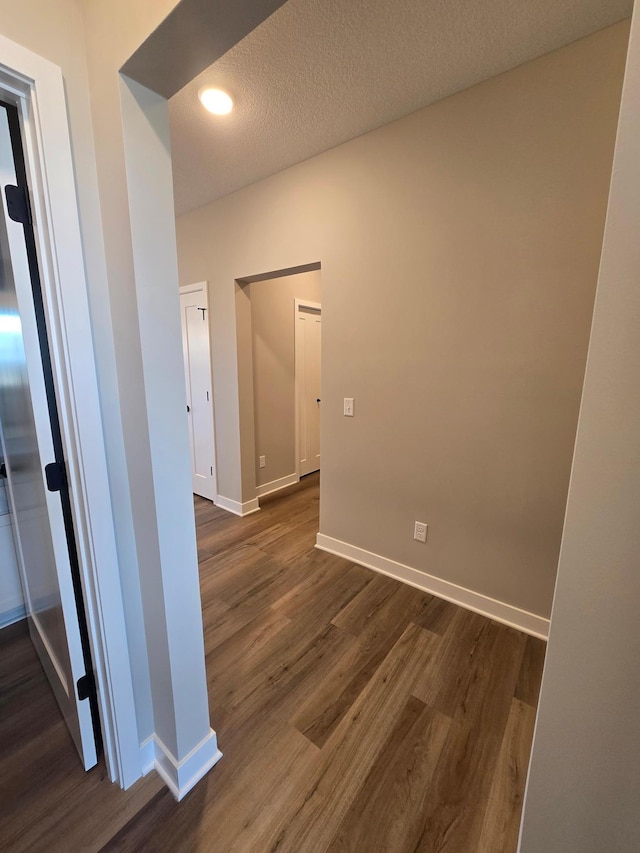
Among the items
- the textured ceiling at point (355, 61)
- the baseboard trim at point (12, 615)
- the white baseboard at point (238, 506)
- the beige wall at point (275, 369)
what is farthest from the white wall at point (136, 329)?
the beige wall at point (275, 369)

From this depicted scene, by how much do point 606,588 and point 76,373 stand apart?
125 cm

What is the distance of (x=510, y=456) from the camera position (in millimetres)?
1823

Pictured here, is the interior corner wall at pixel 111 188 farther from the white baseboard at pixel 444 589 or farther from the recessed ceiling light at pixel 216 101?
the white baseboard at pixel 444 589

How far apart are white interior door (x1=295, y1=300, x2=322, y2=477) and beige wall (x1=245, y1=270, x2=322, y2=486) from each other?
0.35ft

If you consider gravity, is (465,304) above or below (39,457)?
above

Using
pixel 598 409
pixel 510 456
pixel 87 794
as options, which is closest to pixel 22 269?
pixel 598 409

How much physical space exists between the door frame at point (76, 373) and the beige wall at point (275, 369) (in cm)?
228

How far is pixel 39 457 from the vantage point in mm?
1098

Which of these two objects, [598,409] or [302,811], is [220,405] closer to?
[302,811]

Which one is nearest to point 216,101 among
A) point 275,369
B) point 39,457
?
point 39,457

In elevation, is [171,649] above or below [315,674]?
above

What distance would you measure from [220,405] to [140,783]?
8.37ft

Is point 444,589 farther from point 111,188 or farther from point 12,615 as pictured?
point 12,615

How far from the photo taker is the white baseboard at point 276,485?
3.66m
